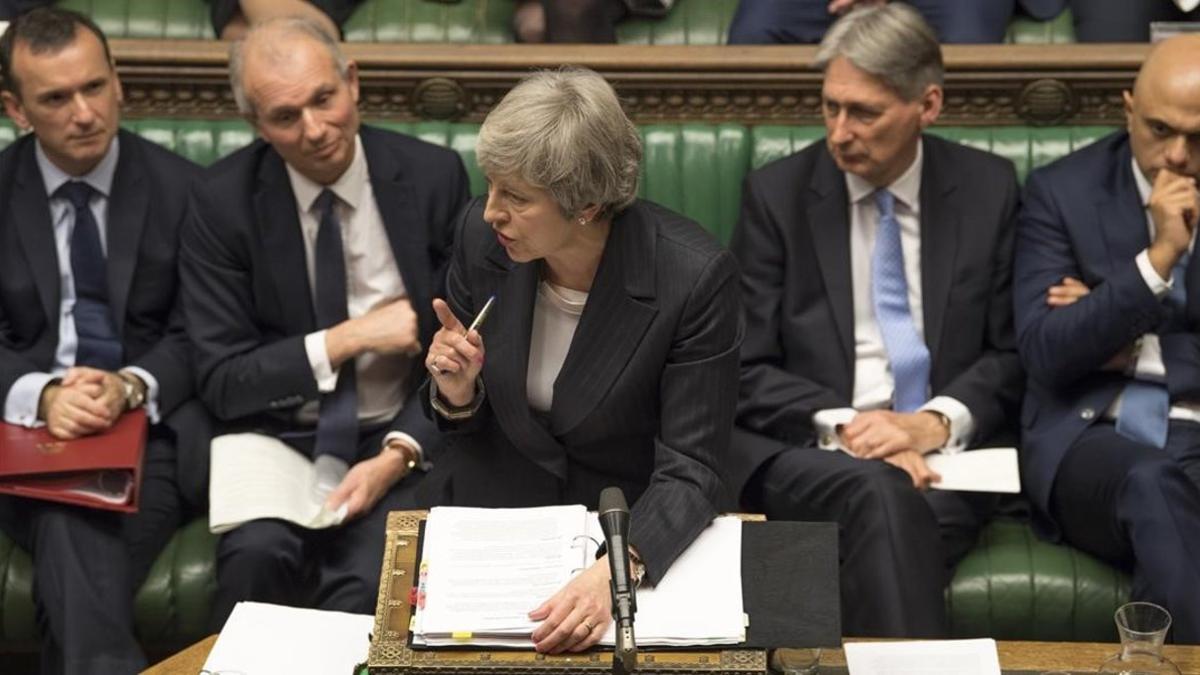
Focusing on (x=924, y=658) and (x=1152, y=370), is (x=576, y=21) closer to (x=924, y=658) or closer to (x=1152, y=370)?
(x=1152, y=370)

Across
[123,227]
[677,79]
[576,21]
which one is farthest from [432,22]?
[123,227]

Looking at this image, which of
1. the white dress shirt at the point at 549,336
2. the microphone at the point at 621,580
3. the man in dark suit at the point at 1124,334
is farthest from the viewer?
the man in dark suit at the point at 1124,334

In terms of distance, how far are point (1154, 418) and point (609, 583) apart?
1.57 metres

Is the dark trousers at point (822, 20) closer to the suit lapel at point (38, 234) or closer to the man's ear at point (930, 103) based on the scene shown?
the man's ear at point (930, 103)

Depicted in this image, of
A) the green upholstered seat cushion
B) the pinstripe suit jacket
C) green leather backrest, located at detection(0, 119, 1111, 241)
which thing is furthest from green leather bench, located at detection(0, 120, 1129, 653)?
green leather backrest, located at detection(0, 119, 1111, 241)

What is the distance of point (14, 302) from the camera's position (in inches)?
147

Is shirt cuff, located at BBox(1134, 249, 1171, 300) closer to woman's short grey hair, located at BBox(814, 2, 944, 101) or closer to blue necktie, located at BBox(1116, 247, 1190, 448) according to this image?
blue necktie, located at BBox(1116, 247, 1190, 448)

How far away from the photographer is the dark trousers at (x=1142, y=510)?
129 inches

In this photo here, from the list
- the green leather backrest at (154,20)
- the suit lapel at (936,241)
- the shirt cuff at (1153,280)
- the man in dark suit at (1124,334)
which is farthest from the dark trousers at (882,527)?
the green leather backrest at (154,20)

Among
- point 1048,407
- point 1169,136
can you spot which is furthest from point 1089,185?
point 1048,407

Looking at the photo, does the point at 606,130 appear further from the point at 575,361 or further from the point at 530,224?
the point at 575,361

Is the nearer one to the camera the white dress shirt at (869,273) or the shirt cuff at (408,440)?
the shirt cuff at (408,440)

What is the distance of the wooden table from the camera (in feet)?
8.66

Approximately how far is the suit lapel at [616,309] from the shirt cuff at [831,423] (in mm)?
786
